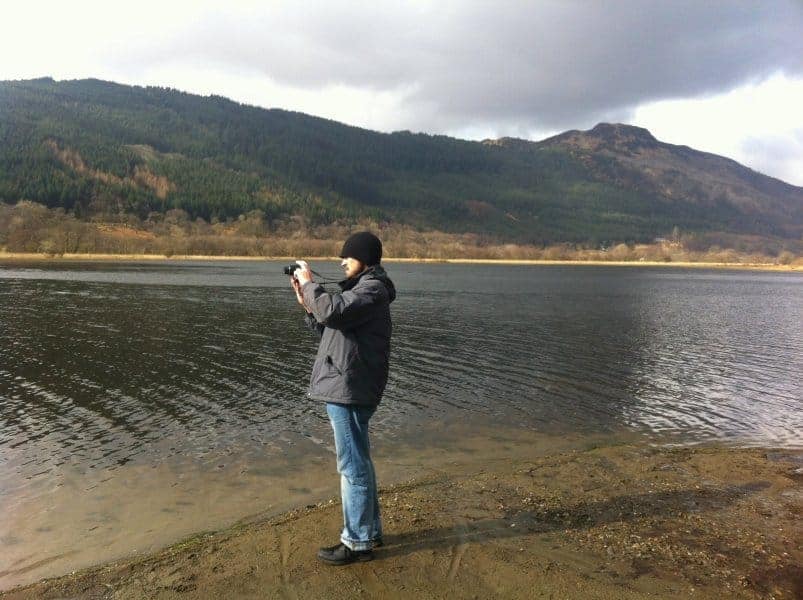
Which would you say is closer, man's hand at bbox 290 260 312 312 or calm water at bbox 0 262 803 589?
man's hand at bbox 290 260 312 312

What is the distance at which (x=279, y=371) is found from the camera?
59.3 ft

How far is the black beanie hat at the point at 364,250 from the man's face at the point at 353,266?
0.12 feet

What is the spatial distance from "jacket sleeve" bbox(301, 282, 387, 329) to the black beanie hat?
0.30 m

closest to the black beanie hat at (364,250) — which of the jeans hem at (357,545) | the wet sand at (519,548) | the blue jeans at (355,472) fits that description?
the blue jeans at (355,472)

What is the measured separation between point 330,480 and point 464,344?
16250 millimetres

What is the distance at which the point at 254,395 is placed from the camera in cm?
1484

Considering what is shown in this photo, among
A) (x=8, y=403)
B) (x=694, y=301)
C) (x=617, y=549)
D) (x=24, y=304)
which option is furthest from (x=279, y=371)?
(x=694, y=301)

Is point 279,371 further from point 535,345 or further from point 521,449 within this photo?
point 535,345

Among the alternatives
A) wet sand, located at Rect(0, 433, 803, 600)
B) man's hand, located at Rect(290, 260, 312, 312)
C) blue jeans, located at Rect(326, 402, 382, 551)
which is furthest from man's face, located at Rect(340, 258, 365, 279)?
wet sand, located at Rect(0, 433, 803, 600)

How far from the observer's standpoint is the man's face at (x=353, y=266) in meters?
5.35

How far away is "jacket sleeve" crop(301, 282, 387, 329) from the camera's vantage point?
4.96m

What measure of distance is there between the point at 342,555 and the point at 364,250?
294cm

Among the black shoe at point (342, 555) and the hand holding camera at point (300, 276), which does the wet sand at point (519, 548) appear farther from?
the hand holding camera at point (300, 276)

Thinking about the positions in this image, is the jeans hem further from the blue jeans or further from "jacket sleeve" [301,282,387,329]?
"jacket sleeve" [301,282,387,329]
